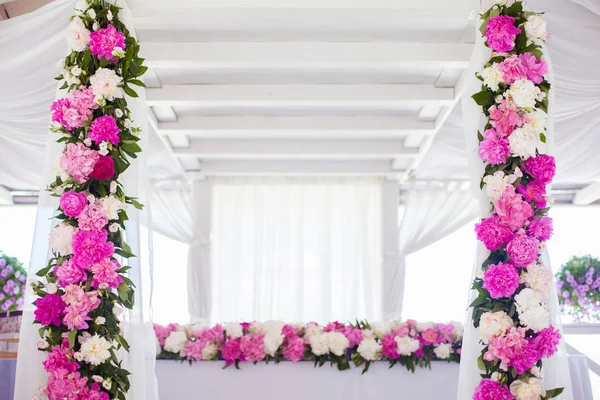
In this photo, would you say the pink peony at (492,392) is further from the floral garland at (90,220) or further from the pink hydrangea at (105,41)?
the pink hydrangea at (105,41)

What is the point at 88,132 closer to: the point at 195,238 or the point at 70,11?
the point at 70,11

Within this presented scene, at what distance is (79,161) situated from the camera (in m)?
2.84

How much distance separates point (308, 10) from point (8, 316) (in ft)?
10.2

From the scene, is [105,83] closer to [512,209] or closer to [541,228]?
[512,209]

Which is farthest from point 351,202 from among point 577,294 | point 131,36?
point 131,36

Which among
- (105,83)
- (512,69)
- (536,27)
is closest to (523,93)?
(512,69)

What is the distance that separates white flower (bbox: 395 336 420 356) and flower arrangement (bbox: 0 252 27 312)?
3.76 meters

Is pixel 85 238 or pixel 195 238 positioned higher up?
pixel 195 238

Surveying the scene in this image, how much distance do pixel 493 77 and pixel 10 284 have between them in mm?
4990

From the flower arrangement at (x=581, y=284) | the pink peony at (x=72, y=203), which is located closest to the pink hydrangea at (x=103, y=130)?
the pink peony at (x=72, y=203)

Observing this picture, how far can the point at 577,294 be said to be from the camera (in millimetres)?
6875

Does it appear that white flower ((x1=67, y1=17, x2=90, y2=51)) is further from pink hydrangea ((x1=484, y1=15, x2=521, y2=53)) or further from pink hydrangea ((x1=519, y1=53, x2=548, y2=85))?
pink hydrangea ((x1=519, y1=53, x2=548, y2=85))

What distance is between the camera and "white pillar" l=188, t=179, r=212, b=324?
7914 mm

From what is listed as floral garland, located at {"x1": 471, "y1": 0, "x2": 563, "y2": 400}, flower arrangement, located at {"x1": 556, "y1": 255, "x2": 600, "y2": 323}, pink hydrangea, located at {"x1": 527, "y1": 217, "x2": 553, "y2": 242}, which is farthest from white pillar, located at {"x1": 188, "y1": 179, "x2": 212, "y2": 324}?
pink hydrangea, located at {"x1": 527, "y1": 217, "x2": 553, "y2": 242}
